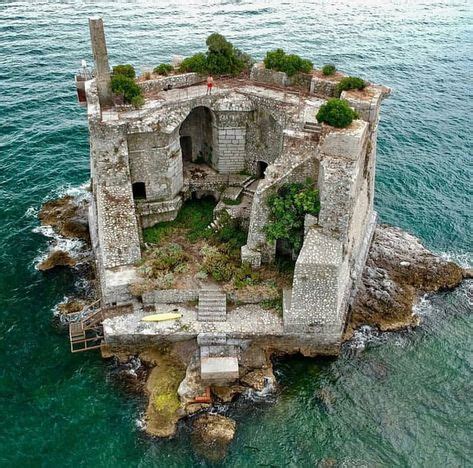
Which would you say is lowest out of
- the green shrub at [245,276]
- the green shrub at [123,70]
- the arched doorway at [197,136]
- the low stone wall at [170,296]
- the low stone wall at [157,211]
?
→ the low stone wall at [170,296]

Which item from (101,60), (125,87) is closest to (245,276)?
(125,87)

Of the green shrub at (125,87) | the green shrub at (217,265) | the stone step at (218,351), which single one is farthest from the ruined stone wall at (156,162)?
the stone step at (218,351)

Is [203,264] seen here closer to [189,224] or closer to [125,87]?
[189,224]

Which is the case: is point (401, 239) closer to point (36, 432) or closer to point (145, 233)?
point (145, 233)

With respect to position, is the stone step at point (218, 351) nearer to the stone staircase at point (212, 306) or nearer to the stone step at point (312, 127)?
the stone staircase at point (212, 306)

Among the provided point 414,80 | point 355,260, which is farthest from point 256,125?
point 414,80
